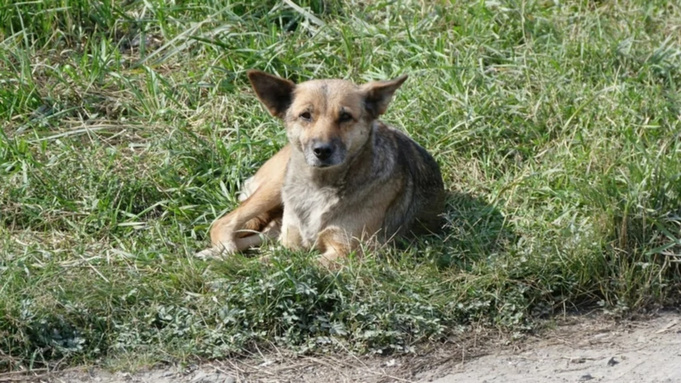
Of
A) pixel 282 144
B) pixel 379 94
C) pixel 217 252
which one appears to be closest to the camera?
pixel 217 252

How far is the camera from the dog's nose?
6.74 m

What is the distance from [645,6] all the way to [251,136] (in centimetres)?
345

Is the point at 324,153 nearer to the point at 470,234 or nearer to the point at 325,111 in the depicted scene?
the point at 325,111

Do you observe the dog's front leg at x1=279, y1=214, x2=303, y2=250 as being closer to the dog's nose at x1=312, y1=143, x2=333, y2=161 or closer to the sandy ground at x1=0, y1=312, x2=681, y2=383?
the dog's nose at x1=312, y1=143, x2=333, y2=161

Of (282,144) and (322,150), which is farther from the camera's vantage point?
(282,144)

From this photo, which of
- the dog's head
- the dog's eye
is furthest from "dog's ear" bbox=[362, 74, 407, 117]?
the dog's eye

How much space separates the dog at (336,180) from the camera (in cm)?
693

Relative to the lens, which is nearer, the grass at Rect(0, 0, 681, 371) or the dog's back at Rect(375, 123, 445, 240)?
the grass at Rect(0, 0, 681, 371)

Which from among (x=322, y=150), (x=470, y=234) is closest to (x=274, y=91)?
(x=322, y=150)

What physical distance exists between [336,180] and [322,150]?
1.47 feet

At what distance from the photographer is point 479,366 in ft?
19.4

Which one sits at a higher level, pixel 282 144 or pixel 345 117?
pixel 345 117

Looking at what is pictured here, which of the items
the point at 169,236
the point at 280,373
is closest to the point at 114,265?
the point at 169,236

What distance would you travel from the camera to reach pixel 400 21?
9.14m
